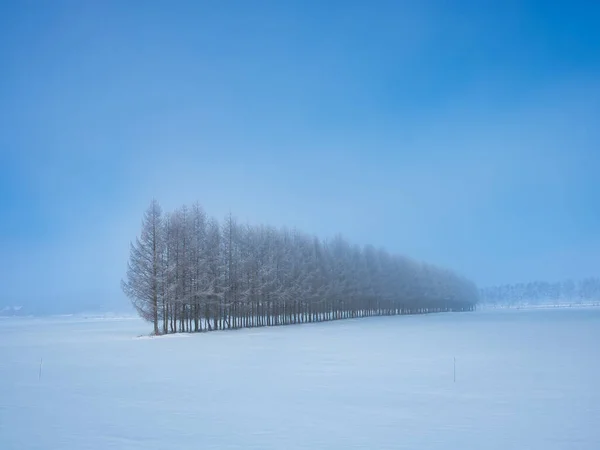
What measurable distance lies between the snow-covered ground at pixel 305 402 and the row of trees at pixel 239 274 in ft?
91.6

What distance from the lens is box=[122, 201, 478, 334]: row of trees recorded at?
56.2m

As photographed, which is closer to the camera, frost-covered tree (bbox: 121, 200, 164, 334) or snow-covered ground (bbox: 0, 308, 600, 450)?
snow-covered ground (bbox: 0, 308, 600, 450)

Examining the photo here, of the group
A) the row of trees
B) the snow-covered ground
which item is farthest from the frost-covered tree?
the snow-covered ground

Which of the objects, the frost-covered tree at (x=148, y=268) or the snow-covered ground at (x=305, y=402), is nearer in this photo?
the snow-covered ground at (x=305, y=402)

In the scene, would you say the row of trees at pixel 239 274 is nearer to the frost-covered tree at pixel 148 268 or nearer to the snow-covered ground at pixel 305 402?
the frost-covered tree at pixel 148 268

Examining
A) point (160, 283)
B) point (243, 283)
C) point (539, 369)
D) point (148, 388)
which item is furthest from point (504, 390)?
point (243, 283)

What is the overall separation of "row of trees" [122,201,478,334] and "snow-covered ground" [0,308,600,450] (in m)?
27.9

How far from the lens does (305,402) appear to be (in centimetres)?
1588

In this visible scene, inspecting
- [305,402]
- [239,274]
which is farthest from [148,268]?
[305,402]

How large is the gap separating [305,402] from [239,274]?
57.8 metres

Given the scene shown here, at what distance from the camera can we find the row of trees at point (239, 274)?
56156 mm

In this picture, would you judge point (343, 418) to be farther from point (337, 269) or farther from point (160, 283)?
point (337, 269)

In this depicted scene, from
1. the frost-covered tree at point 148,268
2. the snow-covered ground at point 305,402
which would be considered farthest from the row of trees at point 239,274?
the snow-covered ground at point 305,402

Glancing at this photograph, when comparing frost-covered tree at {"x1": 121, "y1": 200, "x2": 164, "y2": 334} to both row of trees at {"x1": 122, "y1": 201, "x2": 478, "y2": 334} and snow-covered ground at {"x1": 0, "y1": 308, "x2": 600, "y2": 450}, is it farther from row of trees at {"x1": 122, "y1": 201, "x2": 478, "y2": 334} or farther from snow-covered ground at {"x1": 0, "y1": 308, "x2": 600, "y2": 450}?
snow-covered ground at {"x1": 0, "y1": 308, "x2": 600, "y2": 450}
